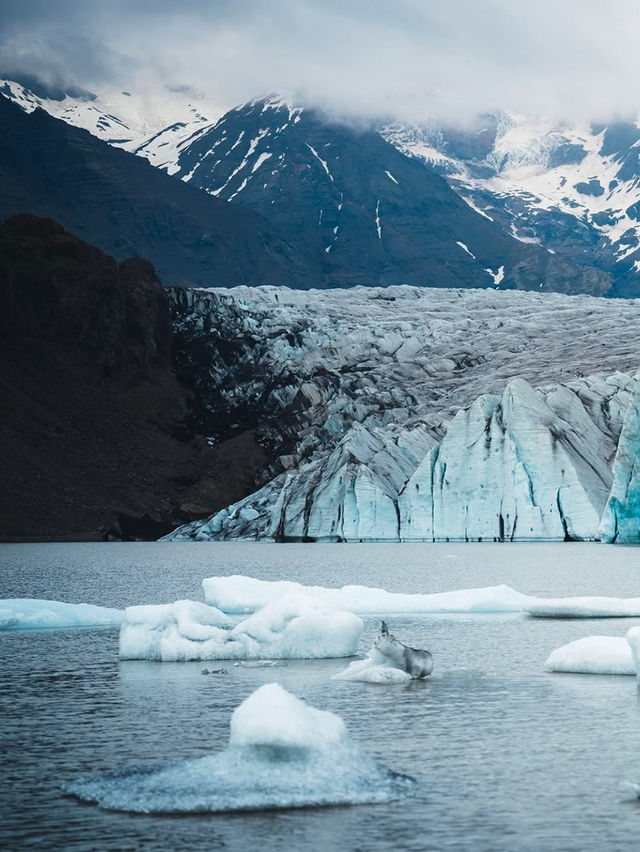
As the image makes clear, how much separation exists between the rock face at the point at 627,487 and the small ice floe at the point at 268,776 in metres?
44.7

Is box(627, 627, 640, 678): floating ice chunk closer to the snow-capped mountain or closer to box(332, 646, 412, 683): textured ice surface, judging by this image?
box(332, 646, 412, 683): textured ice surface

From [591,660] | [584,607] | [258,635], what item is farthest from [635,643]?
[584,607]

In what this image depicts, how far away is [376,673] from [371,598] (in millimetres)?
13039

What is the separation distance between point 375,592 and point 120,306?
Answer: 110901 millimetres

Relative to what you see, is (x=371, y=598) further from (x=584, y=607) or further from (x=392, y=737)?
(x=392, y=737)

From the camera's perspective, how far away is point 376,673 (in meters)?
19.8

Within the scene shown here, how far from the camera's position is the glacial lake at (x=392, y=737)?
10953 mm

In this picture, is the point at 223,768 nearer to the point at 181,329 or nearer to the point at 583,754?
the point at 583,754

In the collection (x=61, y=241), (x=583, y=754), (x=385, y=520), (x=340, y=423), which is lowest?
(x=583, y=754)

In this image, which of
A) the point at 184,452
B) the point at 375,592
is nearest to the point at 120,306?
the point at 184,452

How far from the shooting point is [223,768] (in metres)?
12.6

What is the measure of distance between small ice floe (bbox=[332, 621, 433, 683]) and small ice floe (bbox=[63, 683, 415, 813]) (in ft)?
22.8

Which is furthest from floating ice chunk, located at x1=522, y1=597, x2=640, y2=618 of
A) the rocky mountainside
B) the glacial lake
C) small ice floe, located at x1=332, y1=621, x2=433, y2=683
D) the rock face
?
the rocky mountainside

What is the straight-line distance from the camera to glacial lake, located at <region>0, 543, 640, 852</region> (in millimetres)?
10953
